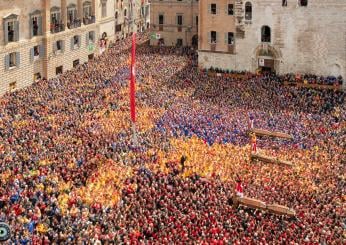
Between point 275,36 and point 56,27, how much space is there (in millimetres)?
24760

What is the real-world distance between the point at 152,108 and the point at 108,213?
22485mm

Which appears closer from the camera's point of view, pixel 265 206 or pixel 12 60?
pixel 265 206

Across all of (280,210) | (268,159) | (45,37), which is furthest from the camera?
(45,37)

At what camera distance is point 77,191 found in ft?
105

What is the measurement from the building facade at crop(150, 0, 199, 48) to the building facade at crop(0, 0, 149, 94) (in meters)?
8.02

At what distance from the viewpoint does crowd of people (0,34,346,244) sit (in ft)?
94.1

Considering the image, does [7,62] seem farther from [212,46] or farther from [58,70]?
[212,46]

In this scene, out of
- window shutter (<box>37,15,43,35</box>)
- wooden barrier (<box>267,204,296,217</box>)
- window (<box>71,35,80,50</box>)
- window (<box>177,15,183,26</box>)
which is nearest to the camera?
wooden barrier (<box>267,204,296,217</box>)

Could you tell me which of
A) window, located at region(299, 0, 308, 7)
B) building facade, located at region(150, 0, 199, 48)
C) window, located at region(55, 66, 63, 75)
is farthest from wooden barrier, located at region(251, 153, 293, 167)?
building facade, located at region(150, 0, 199, 48)

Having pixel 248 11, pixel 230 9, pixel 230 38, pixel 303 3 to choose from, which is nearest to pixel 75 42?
pixel 230 38

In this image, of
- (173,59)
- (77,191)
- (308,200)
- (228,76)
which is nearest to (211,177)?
(308,200)

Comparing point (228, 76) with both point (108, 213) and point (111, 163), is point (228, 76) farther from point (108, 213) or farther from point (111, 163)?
point (108, 213)

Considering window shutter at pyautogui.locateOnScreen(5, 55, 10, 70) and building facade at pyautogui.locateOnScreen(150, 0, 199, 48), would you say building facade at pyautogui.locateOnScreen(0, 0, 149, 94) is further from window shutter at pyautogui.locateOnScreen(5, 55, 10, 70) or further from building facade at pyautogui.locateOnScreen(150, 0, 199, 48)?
building facade at pyautogui.locateOnScreen(150, 0, 199, 48)

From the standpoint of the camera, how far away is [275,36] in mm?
62406
